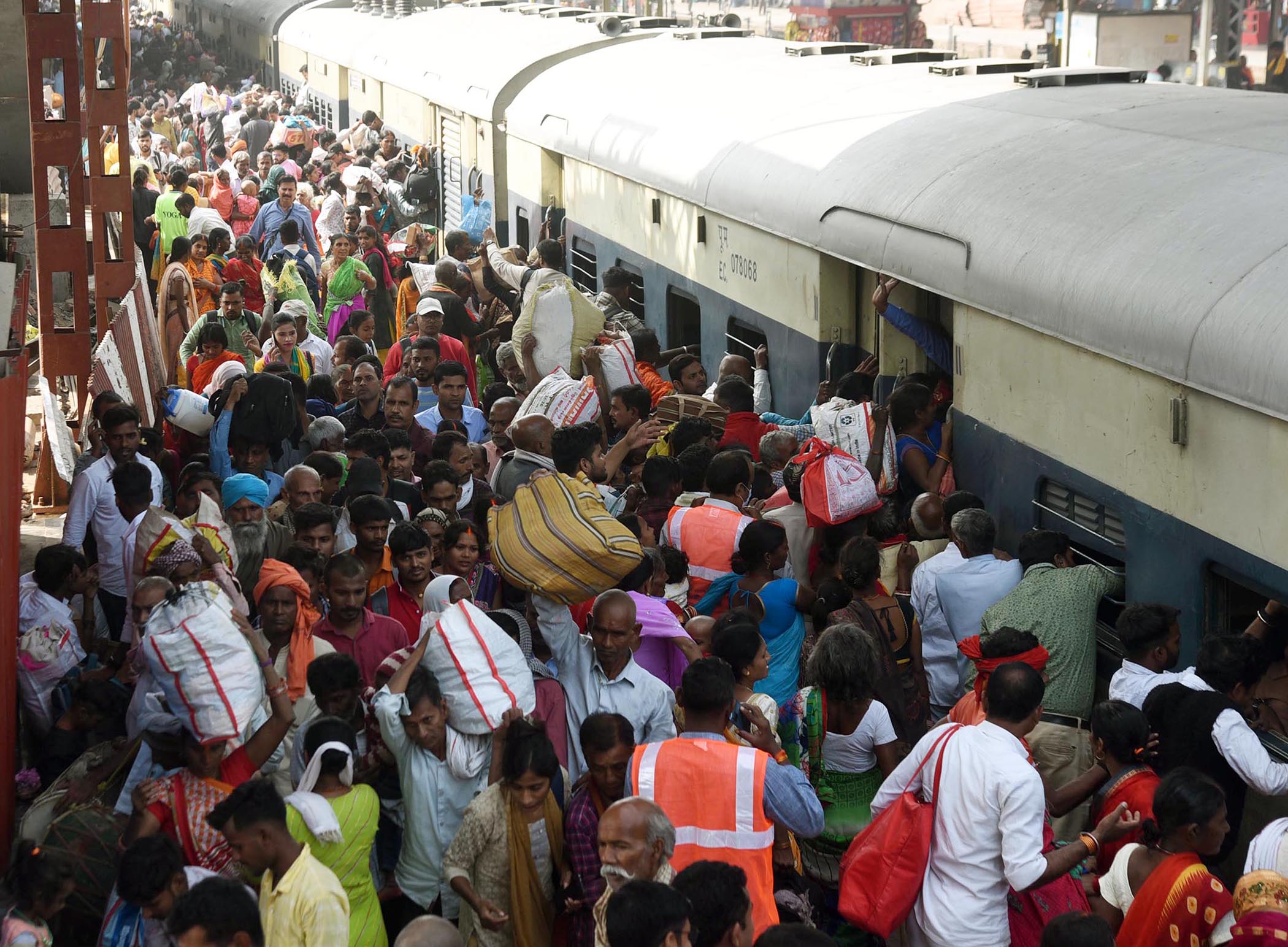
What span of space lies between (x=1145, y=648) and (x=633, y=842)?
193cm

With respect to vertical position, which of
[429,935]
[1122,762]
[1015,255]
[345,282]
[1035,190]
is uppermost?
[1035,190]

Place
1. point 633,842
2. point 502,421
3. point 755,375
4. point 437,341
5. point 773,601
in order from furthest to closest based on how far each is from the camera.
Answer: point 437,341, point 755,375, point 502,421, point 773,601, point 633,842

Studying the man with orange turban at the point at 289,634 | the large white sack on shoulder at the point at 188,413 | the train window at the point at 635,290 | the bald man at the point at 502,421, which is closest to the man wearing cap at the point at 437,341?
the bald man at the point at 502,421

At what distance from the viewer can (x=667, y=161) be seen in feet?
32.2

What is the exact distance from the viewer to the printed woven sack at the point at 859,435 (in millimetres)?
6566

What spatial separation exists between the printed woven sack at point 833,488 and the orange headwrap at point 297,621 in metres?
2.06

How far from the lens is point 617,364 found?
839 cm

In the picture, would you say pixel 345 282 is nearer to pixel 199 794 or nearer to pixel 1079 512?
pixel 1079 512

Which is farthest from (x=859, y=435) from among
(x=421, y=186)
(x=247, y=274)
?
(x=421, y=186)

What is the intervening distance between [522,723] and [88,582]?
2.60 meters

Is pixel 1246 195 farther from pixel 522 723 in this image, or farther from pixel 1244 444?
pixel 522 723

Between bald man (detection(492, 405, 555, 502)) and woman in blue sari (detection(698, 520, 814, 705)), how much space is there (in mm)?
1220

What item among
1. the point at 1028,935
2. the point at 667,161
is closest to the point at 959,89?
the point at 667,161

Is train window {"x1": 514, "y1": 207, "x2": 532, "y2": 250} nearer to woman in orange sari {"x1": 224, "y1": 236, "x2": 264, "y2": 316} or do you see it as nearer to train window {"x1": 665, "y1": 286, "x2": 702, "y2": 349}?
woman in orange sari {"x1": 224, "y1": 236, "x2": 264, "y2": 316}
